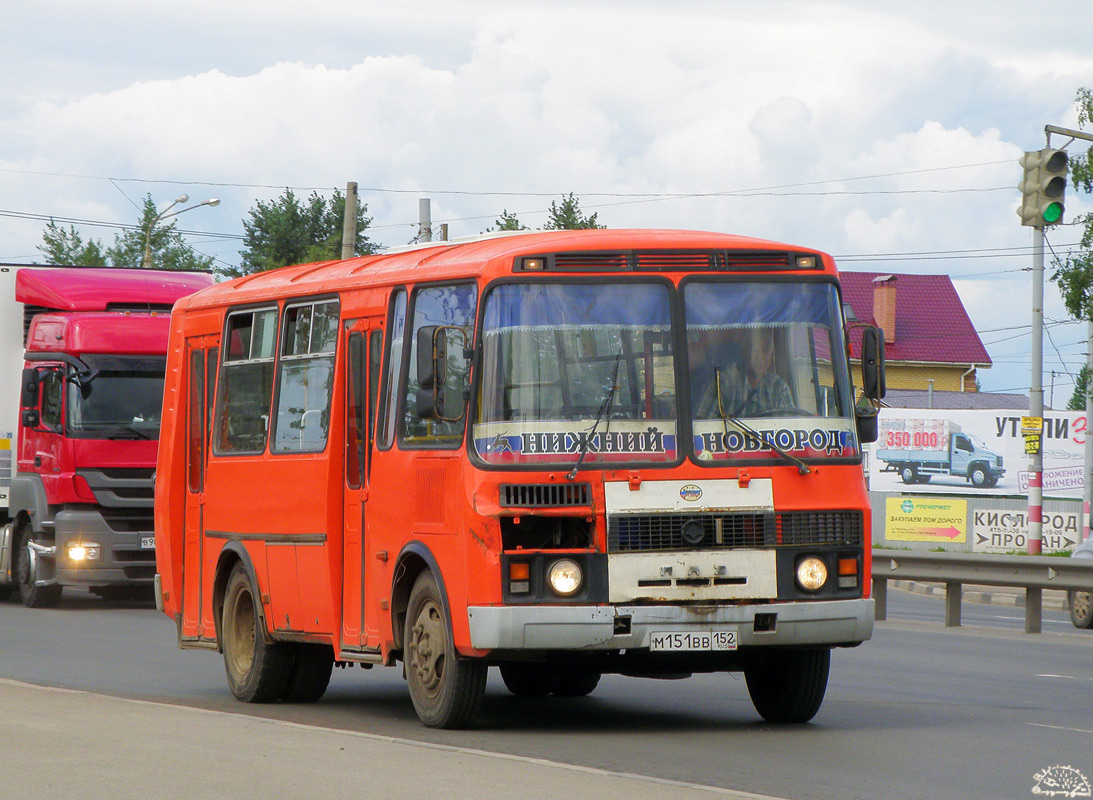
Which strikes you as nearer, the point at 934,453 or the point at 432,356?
the point at 432,356

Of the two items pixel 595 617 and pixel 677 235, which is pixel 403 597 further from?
pixel 677 235

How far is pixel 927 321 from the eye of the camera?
288 ft

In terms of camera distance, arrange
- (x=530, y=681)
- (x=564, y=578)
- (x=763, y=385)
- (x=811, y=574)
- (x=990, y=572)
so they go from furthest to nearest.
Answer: (x=990, y=572)
(x=530, y=681)
(x=763, y=385)
(x=811, y=574)
(x=564, y=578)

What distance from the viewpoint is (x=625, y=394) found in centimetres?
995

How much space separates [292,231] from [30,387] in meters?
68.7

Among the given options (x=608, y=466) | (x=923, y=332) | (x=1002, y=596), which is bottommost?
(x=1002, y=596)

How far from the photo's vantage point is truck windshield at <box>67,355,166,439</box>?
21.7 metres

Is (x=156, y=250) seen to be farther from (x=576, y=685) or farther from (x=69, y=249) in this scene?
(x=576, y=685)

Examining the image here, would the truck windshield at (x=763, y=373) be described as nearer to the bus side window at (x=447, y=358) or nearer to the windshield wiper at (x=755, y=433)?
the windshield wiper at (x=755, y=433)

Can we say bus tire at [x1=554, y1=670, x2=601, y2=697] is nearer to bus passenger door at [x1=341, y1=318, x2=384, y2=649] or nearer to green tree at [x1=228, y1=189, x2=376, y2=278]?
bus passenger door at [x1=341, y1=318, x2=384, y2=649]

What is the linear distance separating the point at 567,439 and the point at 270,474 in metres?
3.08

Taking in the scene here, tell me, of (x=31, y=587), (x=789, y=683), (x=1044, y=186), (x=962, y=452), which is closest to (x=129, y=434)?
(x=31, y=587)

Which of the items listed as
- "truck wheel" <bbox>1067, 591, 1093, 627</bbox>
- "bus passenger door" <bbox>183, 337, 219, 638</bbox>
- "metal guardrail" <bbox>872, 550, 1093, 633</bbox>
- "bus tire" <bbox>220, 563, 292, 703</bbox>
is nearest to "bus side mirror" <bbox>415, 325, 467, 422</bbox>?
"bus tire" <bbox>220, 563, 292, 703</bbox>

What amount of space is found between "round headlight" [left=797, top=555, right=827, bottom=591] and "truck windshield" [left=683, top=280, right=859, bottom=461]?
1.89ft
